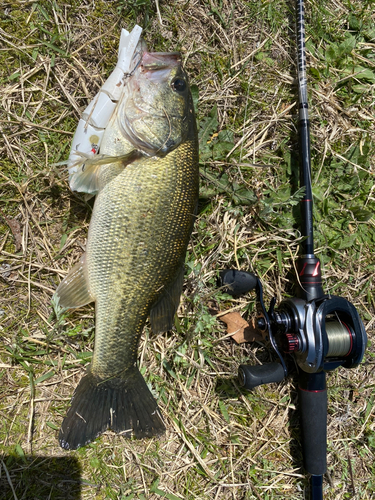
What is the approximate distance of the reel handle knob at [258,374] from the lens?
2225 millimetres

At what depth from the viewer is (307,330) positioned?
7.34 feet

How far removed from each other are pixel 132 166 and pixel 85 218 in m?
0.68

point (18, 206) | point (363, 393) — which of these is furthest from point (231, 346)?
point (18, 206)

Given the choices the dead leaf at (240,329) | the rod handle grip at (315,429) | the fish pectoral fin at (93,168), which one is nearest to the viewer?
the fish pectoral fin at (93,168)

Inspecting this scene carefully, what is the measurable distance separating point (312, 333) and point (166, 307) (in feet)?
3.34

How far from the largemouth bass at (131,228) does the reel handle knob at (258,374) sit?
2.37 feet

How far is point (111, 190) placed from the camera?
6.51ft

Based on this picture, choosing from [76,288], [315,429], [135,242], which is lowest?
[315,429]

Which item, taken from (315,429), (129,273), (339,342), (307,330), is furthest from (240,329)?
(129,273)

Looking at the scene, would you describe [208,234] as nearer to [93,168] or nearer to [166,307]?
[166,307]

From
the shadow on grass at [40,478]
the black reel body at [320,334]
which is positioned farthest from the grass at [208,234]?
the black reel body at [320,334]

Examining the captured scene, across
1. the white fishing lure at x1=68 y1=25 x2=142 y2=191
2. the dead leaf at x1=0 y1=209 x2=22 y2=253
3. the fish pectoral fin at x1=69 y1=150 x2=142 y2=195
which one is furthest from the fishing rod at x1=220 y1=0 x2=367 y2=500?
the dead leaf at x1=0 y1=209 x2=22 y2=253

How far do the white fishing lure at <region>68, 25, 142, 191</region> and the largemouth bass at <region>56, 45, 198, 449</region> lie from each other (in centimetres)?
11

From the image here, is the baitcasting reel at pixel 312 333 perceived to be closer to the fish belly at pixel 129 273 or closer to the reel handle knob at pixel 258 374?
the reel handle knob at pixel 258 374
